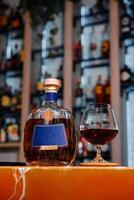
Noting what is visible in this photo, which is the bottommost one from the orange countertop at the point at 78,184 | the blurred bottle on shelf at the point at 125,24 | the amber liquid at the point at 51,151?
the orange countertop at the point at 78,184

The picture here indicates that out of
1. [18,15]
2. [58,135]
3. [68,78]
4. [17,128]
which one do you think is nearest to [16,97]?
[17,128]

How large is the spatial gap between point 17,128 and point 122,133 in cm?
123

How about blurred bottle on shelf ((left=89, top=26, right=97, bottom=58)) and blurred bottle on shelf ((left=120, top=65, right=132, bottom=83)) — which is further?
blurred bottle on shelf ((left=89, top=26, right=97, bottom=58))

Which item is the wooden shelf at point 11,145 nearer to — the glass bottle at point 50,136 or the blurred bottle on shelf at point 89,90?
the blurred bottle on shelf at point 89,90

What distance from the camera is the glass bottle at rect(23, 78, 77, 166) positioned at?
68 cm

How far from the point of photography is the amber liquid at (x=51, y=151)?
0.70m

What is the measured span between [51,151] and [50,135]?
0.13 feet

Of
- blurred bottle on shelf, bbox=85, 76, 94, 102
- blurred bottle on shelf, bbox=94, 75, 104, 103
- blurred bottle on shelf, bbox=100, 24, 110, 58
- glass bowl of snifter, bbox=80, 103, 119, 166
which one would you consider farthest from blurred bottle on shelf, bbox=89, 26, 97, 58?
glass bowl of snifter, bbox=80, 103, 119, 166

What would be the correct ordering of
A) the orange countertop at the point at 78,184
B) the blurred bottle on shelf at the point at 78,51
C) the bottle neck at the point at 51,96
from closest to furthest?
1. the orange countertop at the point at 78,184
2. the bottle neck at the point at 51,96
3. the blurred bottle on shelf at the point at 78,51

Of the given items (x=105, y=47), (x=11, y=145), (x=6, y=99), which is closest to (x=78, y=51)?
(x=105, y=47)

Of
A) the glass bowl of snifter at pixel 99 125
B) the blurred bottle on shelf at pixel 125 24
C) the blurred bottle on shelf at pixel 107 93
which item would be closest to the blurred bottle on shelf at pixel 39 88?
the blurred bottle on shelf at pixel 107 93

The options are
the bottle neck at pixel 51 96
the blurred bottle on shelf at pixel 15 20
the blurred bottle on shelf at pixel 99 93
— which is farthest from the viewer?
the blurred bottle on shelf at pixel 15 20

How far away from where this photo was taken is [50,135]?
67cm

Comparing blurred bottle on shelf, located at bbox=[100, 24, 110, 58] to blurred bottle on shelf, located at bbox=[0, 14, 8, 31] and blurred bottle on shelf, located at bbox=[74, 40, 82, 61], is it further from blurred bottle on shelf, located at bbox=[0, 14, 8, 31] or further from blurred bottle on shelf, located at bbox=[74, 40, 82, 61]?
blurred bottle on shelf, located at bbox=[0, 14, 8, 31]
